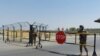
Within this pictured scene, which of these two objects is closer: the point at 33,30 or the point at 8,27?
the point at 33,30

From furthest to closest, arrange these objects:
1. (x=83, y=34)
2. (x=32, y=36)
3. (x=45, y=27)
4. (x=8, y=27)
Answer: (x=45, y=27), (x=8, y=27), (x=32, y=36), (x=83, y=34)

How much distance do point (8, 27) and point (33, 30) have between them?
39.3 ft

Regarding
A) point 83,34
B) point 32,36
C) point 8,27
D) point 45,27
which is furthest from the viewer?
point 45,27

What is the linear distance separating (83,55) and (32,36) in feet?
35.8

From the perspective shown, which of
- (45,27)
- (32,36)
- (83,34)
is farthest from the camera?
(45,27)

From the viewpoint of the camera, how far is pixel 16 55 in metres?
18.8

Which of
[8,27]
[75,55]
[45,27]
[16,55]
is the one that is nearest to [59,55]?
[75,55]

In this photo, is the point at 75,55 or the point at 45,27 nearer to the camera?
the point at 75,55

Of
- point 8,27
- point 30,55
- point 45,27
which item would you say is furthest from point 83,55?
point 45,27

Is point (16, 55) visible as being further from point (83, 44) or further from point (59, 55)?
point (83, 44)

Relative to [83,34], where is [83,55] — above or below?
below

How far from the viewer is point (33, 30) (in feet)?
98.8

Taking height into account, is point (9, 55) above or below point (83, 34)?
below

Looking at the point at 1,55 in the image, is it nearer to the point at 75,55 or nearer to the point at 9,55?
the point at 9,55
